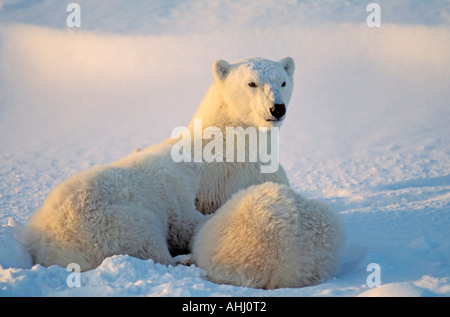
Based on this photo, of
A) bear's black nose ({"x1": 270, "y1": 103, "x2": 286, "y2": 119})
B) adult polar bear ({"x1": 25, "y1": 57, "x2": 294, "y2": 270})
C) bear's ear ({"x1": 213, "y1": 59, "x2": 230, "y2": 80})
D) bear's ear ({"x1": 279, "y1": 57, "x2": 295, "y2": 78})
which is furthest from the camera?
bear's ear ({"x1": 279, "y1": 57, "x2": 295, "y2": 78})

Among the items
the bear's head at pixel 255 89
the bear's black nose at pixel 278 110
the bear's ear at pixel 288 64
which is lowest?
the bear's black nose at pixel 278 110

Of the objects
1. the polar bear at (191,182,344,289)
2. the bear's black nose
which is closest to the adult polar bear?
the bear's black nose

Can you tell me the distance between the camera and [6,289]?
2.66 m

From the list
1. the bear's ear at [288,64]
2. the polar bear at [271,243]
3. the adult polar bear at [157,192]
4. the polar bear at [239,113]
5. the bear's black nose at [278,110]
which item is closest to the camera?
the polar bear at [271,243]

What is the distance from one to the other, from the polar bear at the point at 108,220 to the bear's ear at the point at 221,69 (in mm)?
1237

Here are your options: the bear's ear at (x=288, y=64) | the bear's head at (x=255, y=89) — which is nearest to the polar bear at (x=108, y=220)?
the bear's head at (x=255, y=89)

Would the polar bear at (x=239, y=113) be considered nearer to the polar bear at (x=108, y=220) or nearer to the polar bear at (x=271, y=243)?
the polar bear at (x=108, y=220)

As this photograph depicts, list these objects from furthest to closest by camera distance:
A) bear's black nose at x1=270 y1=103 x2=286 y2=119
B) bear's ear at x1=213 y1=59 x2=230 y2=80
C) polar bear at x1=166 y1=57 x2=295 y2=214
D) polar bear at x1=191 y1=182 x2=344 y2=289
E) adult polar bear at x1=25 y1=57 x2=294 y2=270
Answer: bear's ear at x1=213 y1=59 x2=230 y2=80, polar bear at x1=166 y1=57 x2=295 y2=214, bear's black nose at x1=270 y1=103 x2=286 y2=119, adult polar bear at x1=25 y1=57 x2=294 y2=270, polar bear at x1=191 y1=182 x2=344 y2=289

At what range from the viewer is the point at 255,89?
4332mm

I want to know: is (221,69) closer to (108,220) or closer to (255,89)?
(255,89)

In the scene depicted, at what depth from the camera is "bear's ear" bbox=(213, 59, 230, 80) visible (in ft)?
15.0

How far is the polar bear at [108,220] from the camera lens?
3227 millimetres

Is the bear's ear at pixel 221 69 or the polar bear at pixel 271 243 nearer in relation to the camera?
the polar bear at pixel 271 243

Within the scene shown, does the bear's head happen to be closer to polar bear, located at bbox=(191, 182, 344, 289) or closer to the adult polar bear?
the adult polar bear
